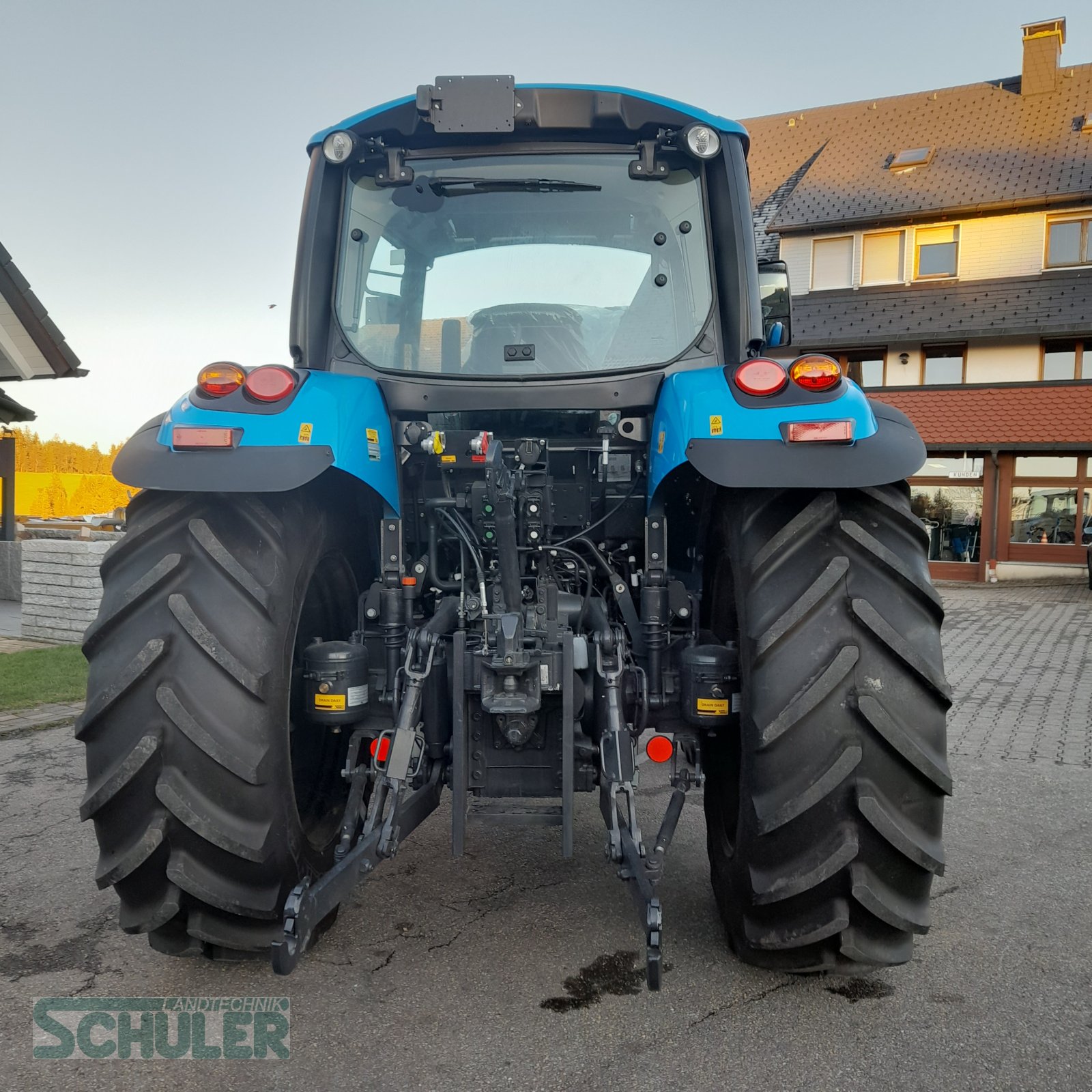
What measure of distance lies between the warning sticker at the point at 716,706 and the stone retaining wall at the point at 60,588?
26.4 feet

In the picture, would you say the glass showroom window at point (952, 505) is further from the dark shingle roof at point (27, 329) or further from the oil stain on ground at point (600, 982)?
the oil stain on ground at point (600, 982)

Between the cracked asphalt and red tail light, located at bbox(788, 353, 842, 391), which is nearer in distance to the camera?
the cracked asphalt

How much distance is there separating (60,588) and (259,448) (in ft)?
26.9

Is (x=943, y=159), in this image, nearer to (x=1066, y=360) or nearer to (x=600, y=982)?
(x=1066, y=360)

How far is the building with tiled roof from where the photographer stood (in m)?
20.3

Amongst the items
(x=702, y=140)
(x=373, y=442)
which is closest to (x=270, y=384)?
(x=373, y=442)

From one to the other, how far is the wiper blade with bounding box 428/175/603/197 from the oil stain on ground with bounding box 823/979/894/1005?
8.40 ft

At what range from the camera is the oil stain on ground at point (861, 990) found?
8.47 ft

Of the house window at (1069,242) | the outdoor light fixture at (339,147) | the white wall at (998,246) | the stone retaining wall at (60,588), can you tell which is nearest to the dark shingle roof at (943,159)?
A: the white wall at (998,246)

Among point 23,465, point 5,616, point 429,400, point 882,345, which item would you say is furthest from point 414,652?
point 23,465

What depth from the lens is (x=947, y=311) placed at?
21.1 meters

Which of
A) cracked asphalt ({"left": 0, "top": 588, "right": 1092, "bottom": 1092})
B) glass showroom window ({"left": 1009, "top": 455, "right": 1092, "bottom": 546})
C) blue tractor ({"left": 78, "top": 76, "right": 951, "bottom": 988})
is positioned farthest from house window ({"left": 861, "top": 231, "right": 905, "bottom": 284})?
blue tractor ({"left": 78, "top": 76, "right": 951, "bottom": 988})

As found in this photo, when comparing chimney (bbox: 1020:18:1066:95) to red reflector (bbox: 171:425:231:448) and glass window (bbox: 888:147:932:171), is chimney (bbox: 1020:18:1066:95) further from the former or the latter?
red reflector (bbox: 171:425:231:448)

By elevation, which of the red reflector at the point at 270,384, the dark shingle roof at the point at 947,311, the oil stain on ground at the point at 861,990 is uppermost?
the dark shingle roof at the point at 947,311
